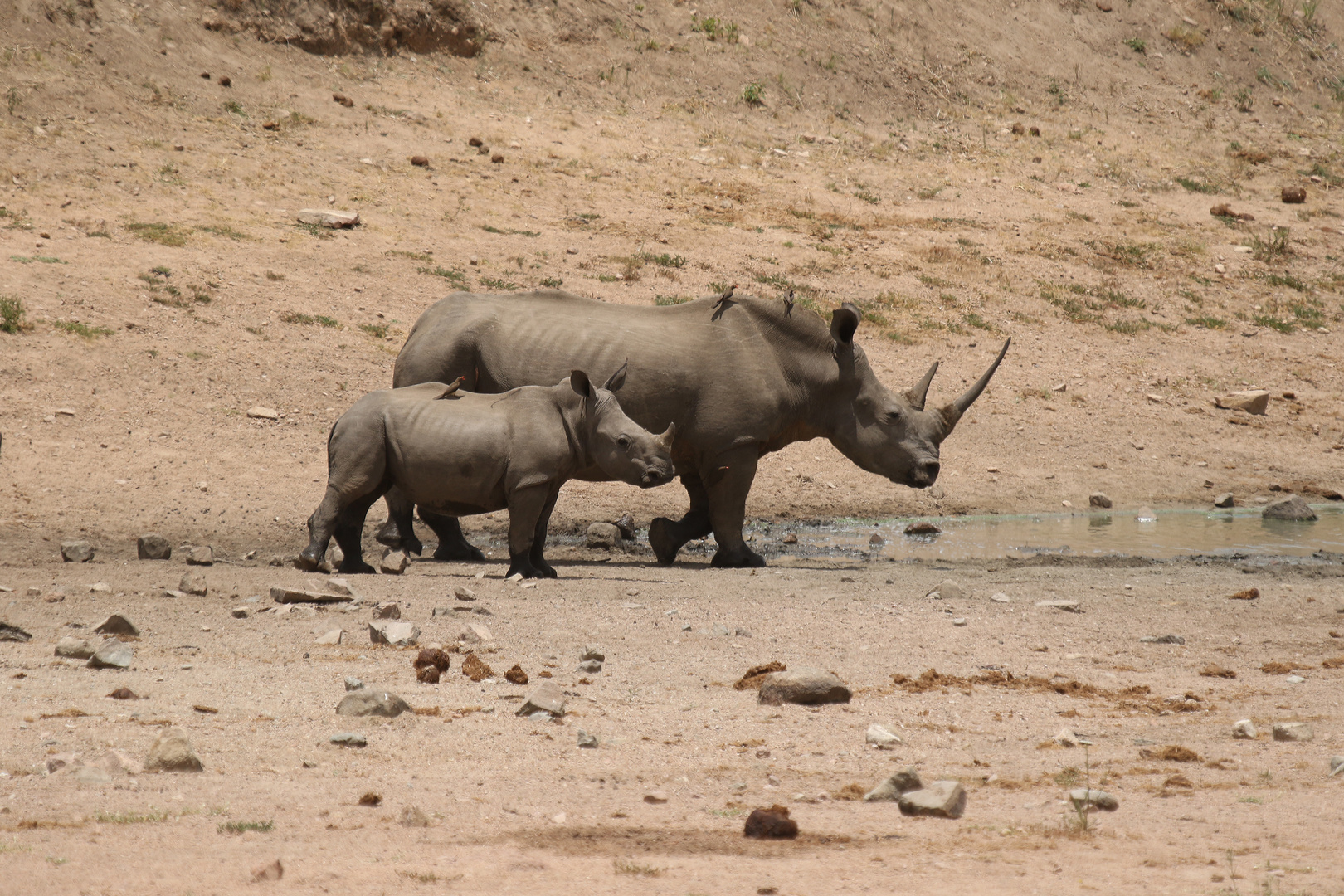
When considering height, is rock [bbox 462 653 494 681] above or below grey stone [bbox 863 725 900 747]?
below

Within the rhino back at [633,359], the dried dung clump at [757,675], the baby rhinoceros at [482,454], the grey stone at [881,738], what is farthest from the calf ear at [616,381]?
the grey stone at [881,738]

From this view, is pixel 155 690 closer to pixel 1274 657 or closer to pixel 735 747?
pixel 735 747

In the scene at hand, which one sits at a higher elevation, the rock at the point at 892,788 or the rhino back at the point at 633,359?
the rock at the point at 892,788

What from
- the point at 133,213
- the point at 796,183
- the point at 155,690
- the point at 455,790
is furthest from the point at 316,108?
the point at 455,790

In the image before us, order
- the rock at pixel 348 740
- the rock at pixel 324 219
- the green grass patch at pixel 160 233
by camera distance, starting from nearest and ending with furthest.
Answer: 1. the rock at pixel 348 740
2. the green grass patch at pixel 160 233
3. the rock at pixel 324 219

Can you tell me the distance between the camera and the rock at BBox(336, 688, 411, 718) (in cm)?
574

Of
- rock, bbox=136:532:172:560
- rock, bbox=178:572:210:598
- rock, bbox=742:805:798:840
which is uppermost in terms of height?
rock, bbox=742:805:798:840

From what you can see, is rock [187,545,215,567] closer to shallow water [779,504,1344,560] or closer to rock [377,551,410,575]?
rock [377,551,410,575]

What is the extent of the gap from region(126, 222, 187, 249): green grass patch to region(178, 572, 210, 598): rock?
29.3ft

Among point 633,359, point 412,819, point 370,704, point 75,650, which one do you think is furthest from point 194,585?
point 412,819

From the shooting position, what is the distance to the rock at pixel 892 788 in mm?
4922

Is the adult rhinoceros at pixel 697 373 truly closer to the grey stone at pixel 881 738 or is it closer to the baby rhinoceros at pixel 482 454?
the baby rhinoceros at pixel 482 454

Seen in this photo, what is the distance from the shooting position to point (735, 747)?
5.57m

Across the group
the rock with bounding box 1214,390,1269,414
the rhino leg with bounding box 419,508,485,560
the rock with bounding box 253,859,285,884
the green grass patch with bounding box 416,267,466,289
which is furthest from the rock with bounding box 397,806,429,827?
the rock with bounding box 1214,390,1269,414
